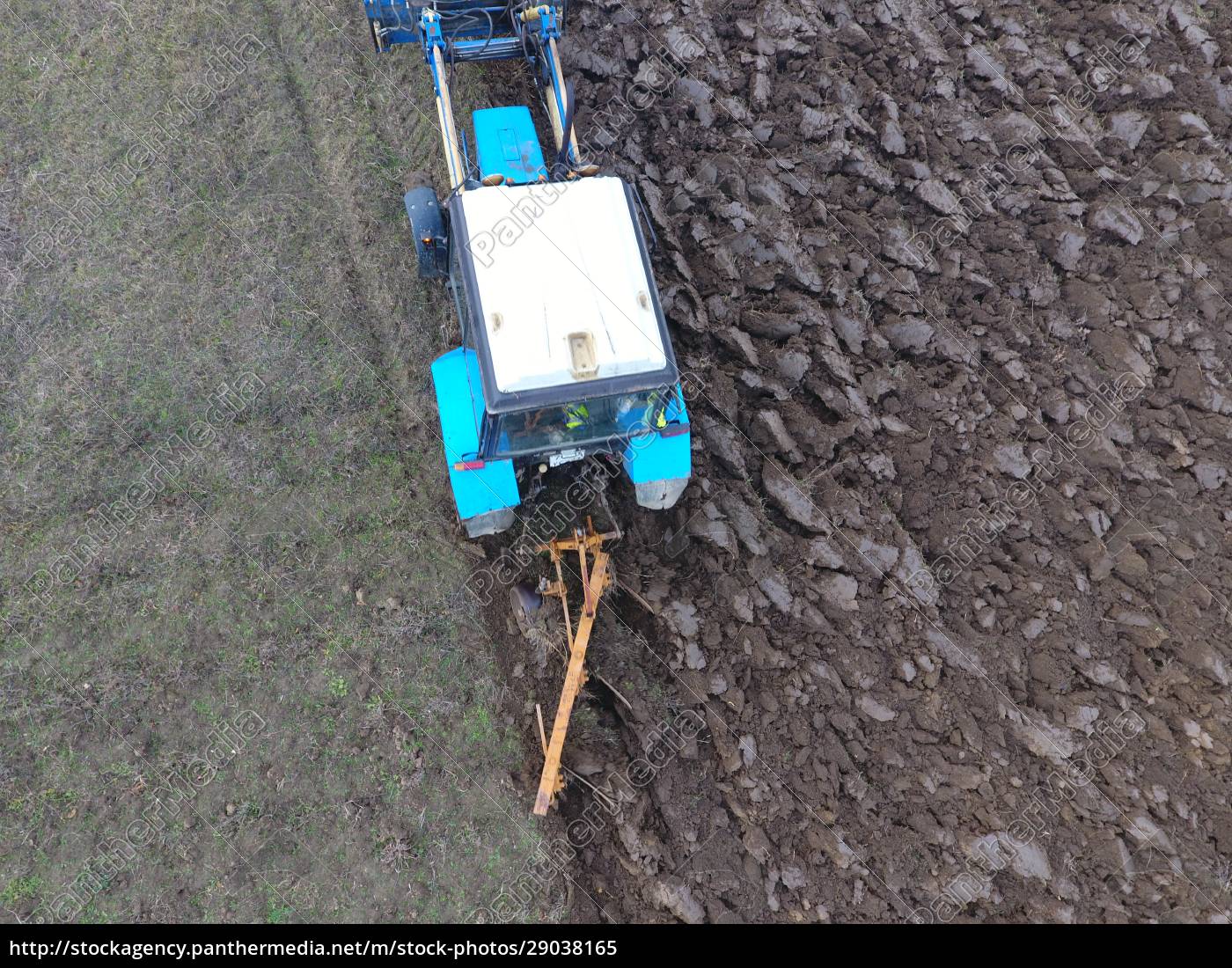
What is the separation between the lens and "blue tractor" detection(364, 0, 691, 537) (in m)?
4.68

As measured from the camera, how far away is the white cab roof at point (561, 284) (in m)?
4.67

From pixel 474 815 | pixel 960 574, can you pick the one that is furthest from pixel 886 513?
pixel 474 815

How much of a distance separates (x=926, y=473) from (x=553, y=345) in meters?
3.59

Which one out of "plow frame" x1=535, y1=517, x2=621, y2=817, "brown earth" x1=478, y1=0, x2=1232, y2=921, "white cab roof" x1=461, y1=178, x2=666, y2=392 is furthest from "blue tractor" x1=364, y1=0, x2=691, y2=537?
"brown earth" x1=478, y1=0, x2=1232, y2=921

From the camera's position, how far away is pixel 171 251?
7.57 meters

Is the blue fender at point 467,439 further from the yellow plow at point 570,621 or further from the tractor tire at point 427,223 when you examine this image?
the tractor tire at point 427,223

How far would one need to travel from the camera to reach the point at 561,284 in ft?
15.9

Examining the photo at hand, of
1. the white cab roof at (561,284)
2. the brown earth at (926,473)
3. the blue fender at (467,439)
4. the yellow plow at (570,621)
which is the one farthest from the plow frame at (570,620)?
the white cab roof at (561,284)

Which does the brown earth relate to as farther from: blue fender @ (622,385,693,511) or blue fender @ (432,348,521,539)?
blue fender @ (432,348,521,539)

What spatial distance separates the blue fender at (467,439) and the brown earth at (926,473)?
43.2 inches

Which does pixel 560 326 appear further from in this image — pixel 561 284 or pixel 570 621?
pixel 570 621

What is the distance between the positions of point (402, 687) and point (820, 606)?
3529 mm
